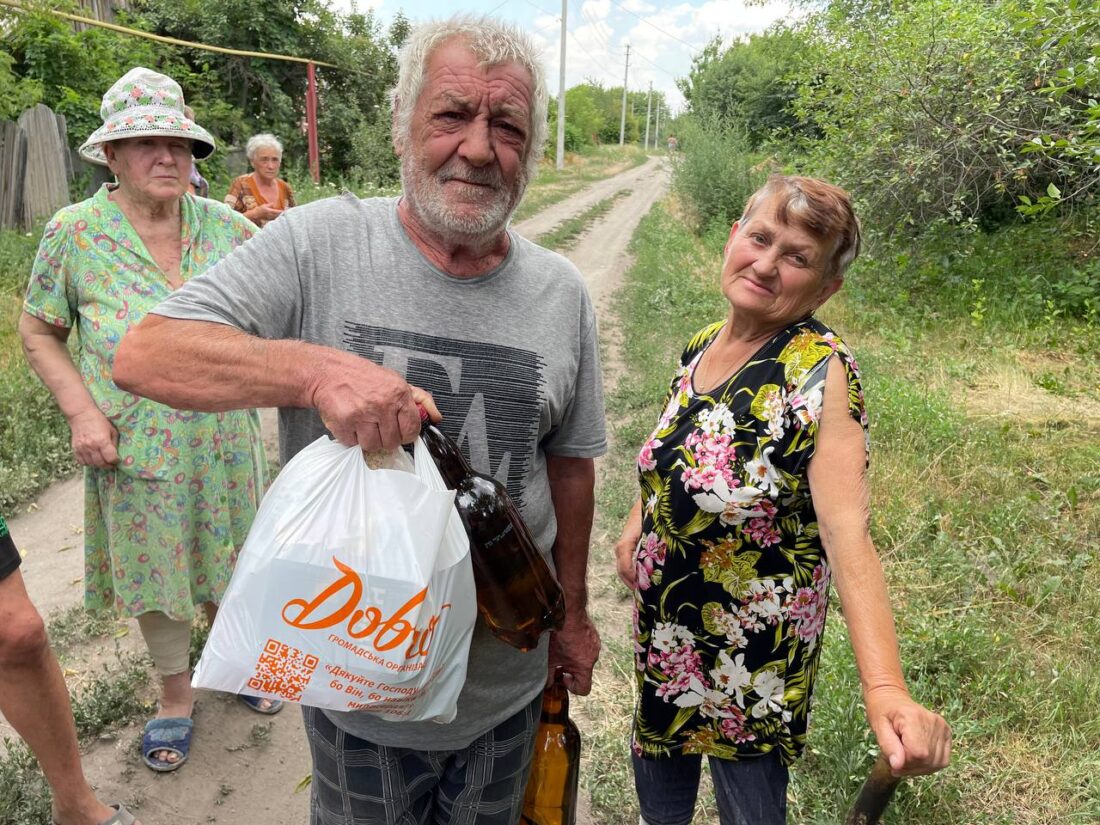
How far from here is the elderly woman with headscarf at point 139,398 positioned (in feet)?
7.80

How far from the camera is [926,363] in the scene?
6836mm

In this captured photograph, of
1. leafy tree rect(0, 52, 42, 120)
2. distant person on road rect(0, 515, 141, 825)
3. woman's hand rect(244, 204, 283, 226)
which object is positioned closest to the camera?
distant person on road rect(0, 515, 141, 825)

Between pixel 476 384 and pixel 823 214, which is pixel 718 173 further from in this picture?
pixel 476 384

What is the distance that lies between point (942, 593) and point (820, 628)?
6.71 feet

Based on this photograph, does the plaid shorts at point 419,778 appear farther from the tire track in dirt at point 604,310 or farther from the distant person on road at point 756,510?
the tire track in dirt at point 604,310

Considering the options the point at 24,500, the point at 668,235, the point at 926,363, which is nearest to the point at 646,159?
the point at 668,235

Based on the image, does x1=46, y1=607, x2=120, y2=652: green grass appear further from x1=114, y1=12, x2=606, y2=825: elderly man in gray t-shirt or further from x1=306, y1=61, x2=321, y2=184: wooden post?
x1=306, y1=61, x2=321, y2=184: wooden post

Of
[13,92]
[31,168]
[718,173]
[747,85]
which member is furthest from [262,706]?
[747,85]

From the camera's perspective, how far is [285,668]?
1106 mm

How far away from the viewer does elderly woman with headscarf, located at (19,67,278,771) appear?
2.38 metres

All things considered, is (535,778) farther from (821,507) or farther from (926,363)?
(926,363)

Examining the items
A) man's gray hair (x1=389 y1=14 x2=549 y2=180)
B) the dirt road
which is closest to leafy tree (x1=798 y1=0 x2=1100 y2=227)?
man's gray hair (x1=389 y1=14 x2=549 y2=180)

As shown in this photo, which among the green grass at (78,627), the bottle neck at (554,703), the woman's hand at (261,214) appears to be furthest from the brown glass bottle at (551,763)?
the woman's hand at (261,214)

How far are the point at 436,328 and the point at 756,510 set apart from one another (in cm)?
82
